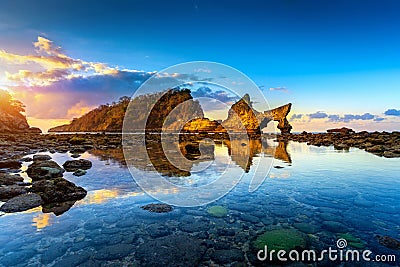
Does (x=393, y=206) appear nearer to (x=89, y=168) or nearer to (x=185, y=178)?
(x=185, y=178)

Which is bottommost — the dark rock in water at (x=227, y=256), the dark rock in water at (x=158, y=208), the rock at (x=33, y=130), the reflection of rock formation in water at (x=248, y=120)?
the dark rock in water at (x=227, y=256)

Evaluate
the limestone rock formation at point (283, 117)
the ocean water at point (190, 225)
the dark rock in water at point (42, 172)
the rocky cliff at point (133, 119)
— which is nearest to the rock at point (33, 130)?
the rocky cliff at point (133, 119)

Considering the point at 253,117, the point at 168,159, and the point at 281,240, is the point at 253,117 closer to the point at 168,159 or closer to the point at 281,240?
the point at 168,159

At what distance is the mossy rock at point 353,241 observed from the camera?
6.56 meters

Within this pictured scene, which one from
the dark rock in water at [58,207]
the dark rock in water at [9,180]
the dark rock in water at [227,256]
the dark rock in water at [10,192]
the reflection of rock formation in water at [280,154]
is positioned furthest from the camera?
the reflection of rock formation in water at [280,154]

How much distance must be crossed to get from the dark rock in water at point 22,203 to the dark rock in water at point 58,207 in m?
0.48

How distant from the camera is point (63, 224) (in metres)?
7.87

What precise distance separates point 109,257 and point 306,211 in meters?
7.56

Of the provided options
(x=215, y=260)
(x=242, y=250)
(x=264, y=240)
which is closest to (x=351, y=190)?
(x=264, y=240)

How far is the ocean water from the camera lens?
19.8 ft

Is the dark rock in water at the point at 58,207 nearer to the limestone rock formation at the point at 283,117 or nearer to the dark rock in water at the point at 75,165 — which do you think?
the dark rock in water at the point at 75,165

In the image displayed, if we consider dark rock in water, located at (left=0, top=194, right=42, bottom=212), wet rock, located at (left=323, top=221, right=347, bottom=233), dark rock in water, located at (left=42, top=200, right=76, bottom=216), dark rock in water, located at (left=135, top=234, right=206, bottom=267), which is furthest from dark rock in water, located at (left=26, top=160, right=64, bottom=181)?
wet rock, located at (left=323, top=221, right=347, bottom=233)

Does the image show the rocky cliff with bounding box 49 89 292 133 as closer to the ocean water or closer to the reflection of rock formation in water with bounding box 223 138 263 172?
the reflection of rock formation in water with bounding box 223 138 263 172

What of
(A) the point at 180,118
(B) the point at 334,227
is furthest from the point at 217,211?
(A) the point at 180,118
